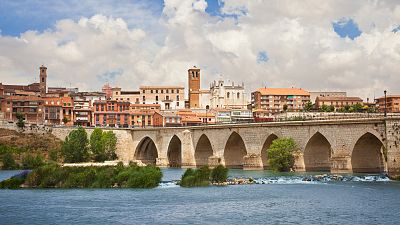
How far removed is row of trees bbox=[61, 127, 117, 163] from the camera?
9494 centimetres

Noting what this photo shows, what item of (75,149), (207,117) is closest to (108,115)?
(207,117)

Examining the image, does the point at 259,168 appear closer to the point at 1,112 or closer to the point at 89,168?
the point at 89,168

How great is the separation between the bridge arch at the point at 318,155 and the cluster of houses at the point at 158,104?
1715 inches

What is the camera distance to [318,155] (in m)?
71.9

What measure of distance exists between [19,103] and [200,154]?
47637 millimetres

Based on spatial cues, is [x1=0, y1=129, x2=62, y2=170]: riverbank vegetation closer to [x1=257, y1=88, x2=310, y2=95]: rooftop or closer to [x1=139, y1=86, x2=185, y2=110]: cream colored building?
[x1=139, y1=86, x2=185, y2=110]: cream colored building

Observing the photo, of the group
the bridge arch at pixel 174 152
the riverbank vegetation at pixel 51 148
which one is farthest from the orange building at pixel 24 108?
the bridge arch at pixel 174 152

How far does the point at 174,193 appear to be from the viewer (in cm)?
5062

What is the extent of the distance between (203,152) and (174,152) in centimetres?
1097

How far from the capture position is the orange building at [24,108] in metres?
121

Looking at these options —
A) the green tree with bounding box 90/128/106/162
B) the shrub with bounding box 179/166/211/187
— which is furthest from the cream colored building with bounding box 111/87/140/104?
the shrub with bounding box 179/166/211/187

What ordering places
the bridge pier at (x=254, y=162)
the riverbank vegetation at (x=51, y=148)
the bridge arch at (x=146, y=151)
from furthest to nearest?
the bridge arch at (x=146, y=151)
the riverbank vegetation at (x=51, y=148)
the bridge pier at (x=254, y=162)

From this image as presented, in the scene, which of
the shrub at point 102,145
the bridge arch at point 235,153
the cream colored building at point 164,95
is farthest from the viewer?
the cream colored building at point 164,95

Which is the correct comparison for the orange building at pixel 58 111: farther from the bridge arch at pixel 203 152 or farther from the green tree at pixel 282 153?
the green tree at pixel 282 153
